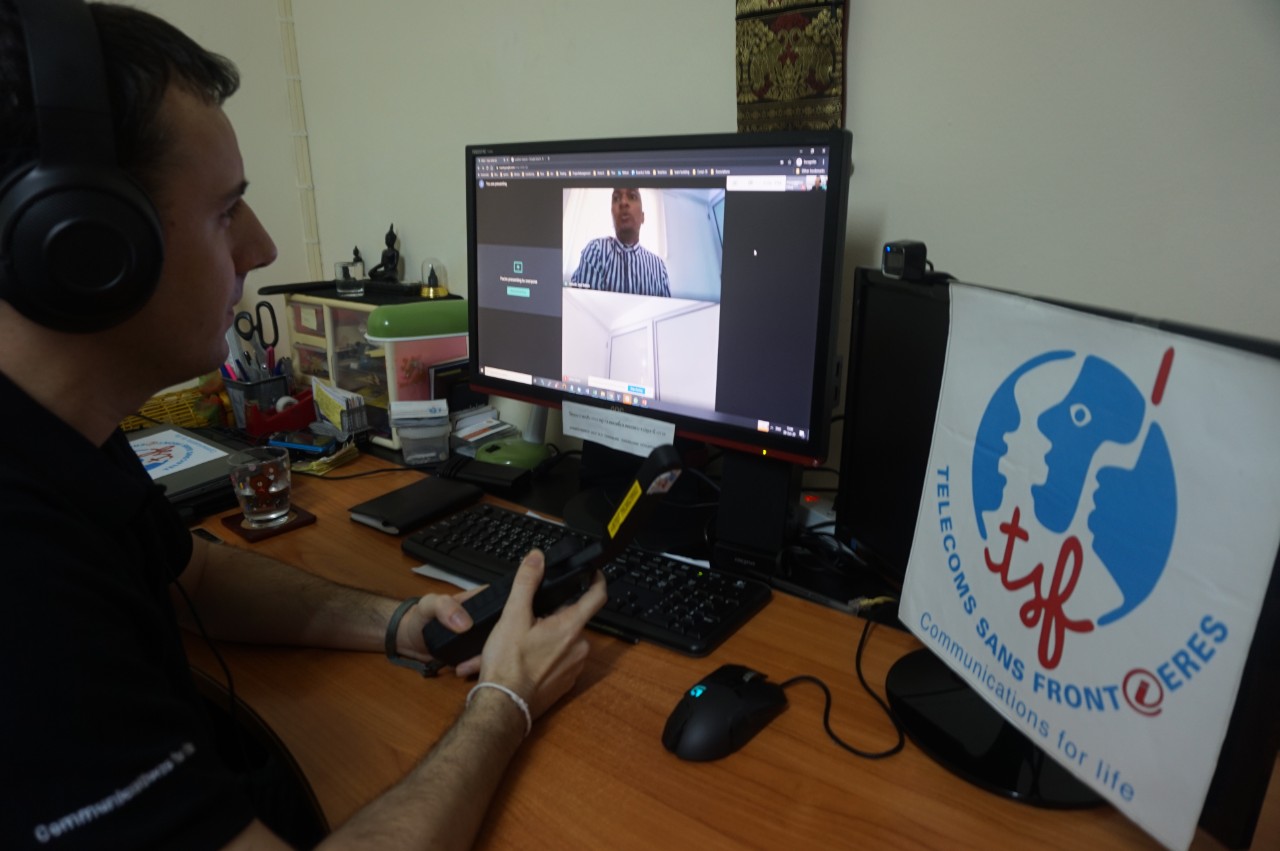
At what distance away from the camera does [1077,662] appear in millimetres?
544

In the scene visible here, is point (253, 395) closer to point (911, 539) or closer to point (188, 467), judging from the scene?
point (188, 467)

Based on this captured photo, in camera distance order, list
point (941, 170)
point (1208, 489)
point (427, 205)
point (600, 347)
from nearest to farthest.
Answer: point (1208, 489) < point (941, 170) < point (600, 347) < point (427, 205)

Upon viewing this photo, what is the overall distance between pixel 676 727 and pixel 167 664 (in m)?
0.43

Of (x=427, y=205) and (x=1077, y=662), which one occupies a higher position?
(x=427, y=205)

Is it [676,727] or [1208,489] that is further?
[676,727]

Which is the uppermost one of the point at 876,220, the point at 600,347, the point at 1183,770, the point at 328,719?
the point at 876,220

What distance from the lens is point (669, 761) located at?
648mm

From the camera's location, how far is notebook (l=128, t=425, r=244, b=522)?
44.6 inches

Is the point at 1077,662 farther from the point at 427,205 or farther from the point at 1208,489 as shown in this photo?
the point at 427,205

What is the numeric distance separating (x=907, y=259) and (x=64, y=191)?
2.32 feet

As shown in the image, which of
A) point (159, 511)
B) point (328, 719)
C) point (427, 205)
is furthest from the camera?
point (427, 205)

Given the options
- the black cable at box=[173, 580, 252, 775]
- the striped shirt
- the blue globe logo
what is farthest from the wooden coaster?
the blue globe logo

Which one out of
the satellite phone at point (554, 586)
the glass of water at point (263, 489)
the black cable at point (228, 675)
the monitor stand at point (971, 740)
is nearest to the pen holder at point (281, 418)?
the glass of water at point (263, 489)

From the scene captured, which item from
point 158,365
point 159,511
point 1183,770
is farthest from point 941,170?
point 159,511
